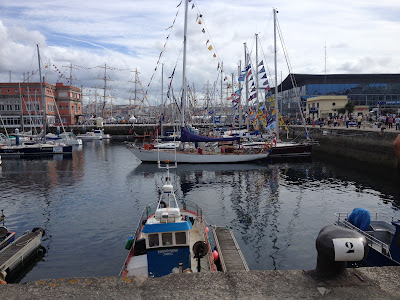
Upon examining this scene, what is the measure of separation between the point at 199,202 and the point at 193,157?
19485 millimetres

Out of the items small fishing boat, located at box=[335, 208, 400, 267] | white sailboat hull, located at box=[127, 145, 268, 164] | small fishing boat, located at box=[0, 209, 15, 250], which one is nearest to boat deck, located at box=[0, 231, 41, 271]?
small fishing boat, located at box=[0, 209, 15, 250]

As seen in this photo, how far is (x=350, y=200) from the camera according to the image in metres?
28.5

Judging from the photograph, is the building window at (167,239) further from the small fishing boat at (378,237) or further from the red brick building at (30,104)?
the red brick building at (30,104)

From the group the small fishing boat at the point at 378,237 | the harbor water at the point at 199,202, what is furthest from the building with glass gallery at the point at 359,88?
the small fishing boat at the point at 378,237

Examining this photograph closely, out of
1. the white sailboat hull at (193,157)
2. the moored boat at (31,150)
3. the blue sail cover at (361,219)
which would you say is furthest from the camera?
the moored boat at (31,150)

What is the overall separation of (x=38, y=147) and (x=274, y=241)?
5520cm

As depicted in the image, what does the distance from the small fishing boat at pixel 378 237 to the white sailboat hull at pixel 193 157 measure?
3043cm

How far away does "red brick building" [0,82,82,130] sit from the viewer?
108m

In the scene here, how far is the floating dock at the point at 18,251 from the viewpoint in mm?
16125

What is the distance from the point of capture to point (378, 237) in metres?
17.3

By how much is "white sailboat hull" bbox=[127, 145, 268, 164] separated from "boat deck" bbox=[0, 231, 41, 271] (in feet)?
94.0

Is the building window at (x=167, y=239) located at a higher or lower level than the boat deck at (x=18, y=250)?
higher

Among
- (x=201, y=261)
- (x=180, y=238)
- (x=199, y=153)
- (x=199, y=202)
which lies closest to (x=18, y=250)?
(x=180, y=238)

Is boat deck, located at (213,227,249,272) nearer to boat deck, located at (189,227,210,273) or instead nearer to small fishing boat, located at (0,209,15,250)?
boat deck, located at (189,227,210,273)
